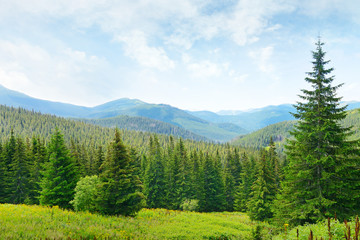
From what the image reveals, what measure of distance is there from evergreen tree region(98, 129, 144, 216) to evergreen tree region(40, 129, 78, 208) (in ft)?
26.1

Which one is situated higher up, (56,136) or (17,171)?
(56,136)

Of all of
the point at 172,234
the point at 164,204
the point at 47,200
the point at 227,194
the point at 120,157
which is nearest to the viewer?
the point at 172,234

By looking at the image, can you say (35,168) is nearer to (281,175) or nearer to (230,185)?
(281,175)

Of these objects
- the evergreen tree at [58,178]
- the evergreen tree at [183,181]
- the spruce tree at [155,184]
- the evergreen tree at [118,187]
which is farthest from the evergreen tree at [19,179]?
the evergreen tree at [183,181]

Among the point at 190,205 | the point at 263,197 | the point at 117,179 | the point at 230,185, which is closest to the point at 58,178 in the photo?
the point at 117,179

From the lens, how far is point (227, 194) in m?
55.9

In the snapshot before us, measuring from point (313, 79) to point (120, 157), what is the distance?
2058 centimetres

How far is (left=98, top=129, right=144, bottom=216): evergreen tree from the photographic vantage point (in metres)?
21.1

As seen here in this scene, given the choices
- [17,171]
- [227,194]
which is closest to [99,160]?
[17,171]

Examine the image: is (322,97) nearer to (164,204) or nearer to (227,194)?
(164,204)

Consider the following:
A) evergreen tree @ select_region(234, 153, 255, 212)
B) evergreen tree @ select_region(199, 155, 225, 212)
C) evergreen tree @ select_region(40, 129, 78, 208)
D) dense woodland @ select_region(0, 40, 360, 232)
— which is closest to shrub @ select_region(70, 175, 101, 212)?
dense woodland @ select_region(0, 40, 360, 232)

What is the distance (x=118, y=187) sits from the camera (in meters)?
21.3

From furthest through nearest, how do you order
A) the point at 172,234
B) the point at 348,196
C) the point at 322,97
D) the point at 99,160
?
the point at 99,160, the point at 172,234, the point at 322,97, the point at 348,196

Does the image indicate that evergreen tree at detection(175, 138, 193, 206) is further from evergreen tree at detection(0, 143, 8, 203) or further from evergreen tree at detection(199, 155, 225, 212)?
evergreen tree at detection(0, 143, 8, 203)
